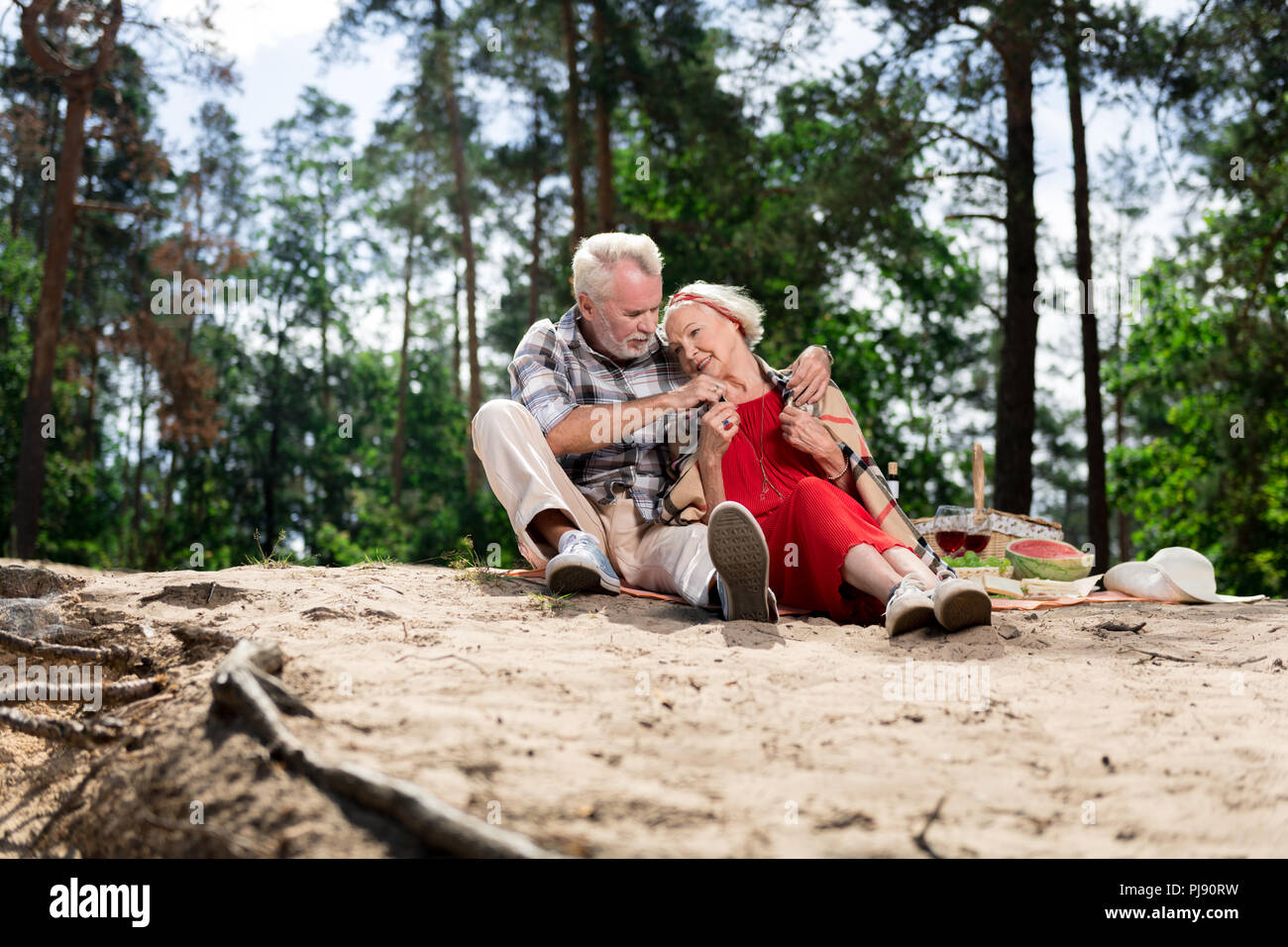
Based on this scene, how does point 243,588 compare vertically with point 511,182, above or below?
below

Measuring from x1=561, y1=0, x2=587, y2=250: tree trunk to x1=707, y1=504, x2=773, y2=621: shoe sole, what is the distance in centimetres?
1004

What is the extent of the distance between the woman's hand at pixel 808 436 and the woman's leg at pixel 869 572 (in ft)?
1.72

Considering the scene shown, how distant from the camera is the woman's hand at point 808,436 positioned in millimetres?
3773

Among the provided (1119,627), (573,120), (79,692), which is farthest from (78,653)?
(573,120)

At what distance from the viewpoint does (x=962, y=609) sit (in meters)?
3.06

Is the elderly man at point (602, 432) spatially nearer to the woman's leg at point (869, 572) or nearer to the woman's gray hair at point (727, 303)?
the woman's gray hair at point (727, 303)

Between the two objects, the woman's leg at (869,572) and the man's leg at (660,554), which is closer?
the woman's leg at (869,572)

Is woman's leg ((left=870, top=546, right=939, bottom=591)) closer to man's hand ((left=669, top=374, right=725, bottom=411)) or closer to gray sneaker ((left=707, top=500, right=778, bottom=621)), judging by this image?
gray sneaker ((left=707, top=500, right=778, bottom=621))

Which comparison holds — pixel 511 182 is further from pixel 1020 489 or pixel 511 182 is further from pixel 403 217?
pixel 1020 489

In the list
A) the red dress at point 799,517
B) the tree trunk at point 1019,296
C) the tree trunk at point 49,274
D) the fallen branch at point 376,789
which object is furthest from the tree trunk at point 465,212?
the fallen branch at point 376,789

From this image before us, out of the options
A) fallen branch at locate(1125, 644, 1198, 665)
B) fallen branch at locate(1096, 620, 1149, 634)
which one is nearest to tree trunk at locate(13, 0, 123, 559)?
fallen branch at locate(1096, 620, 1149, 634)

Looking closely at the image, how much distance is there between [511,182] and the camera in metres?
18.6

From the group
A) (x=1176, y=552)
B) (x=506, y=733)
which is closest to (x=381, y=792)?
(x=506, y=733)
